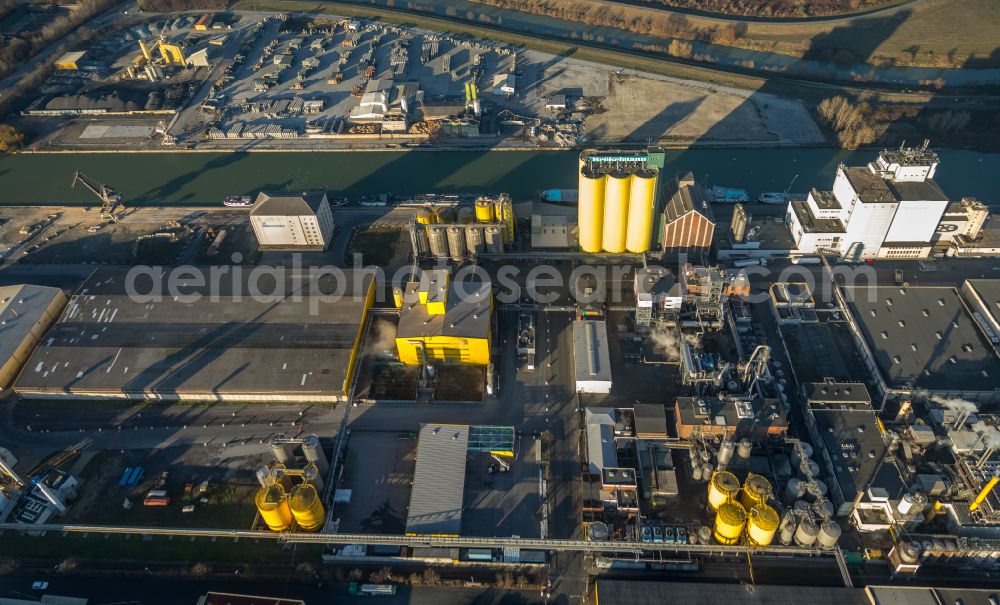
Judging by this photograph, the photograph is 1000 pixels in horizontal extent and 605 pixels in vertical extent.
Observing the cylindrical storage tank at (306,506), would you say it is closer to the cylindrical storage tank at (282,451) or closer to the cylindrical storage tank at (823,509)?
the cylindrical storage tank at (282,451)

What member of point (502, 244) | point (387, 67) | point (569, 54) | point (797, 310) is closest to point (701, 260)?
point (797, 310)

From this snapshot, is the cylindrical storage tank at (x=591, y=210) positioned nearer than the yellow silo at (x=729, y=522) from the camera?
No

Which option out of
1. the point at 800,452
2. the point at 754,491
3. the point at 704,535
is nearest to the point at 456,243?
the point at 704,535

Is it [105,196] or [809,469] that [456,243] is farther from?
[105,196]

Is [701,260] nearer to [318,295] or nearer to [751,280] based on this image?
[751,280]

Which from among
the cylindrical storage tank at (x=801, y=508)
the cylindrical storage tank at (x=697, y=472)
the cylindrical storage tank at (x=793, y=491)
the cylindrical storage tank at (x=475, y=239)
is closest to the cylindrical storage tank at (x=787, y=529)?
the cylindrical storage tank at (x=801, y=508)
